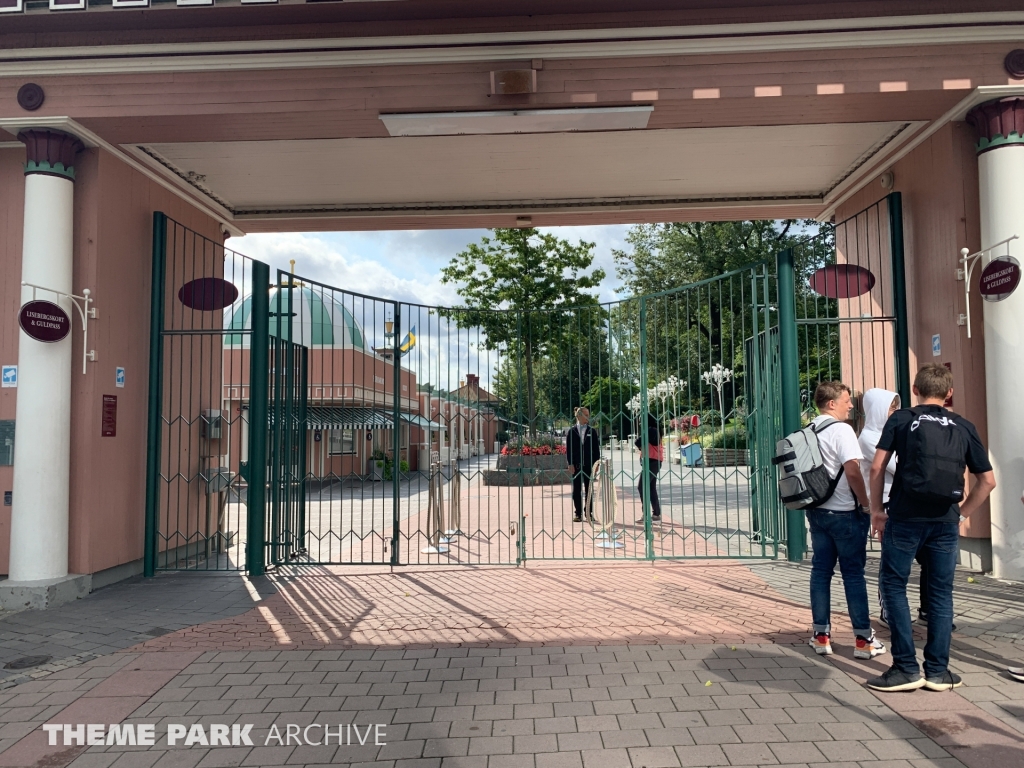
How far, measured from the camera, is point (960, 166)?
675 cm

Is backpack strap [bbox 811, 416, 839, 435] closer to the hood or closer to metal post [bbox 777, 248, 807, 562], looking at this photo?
the hood

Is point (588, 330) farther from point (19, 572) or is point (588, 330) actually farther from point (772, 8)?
point (19, 572)

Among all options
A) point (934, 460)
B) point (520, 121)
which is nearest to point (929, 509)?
point (934, 460)

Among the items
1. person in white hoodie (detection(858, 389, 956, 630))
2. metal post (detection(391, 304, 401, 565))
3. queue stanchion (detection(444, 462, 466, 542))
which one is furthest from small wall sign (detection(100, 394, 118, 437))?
person in white hoodie (detection(858, 389, 956, 630))

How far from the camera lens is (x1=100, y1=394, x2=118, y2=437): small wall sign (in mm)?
6828

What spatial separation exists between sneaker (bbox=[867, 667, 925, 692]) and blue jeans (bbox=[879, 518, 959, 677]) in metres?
0.03

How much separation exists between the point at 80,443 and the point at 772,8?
24.0 ft

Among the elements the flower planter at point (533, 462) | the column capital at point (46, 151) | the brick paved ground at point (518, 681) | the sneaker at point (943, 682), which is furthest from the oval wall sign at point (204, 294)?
the sneaker at point (943, 682)

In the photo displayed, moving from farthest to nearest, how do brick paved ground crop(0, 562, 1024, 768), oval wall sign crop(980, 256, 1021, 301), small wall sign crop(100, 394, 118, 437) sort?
small wall sign crop(100, 394, 118, 437) < oval wall sign crop(980, 256, 1021, 301) < brick paved ground crop(0, 562, 1024, 768)

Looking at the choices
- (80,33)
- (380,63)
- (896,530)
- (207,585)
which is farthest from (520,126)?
(207,585)

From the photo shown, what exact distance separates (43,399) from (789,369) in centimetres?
702

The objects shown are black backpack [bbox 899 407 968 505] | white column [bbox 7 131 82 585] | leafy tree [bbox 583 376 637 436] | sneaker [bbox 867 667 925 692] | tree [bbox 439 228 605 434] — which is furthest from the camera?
tree [bbox 439 228 605 434]

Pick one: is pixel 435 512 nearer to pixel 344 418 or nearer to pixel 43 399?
pixel 344 418

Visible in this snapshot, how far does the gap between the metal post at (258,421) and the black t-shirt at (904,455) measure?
581 centimetres
